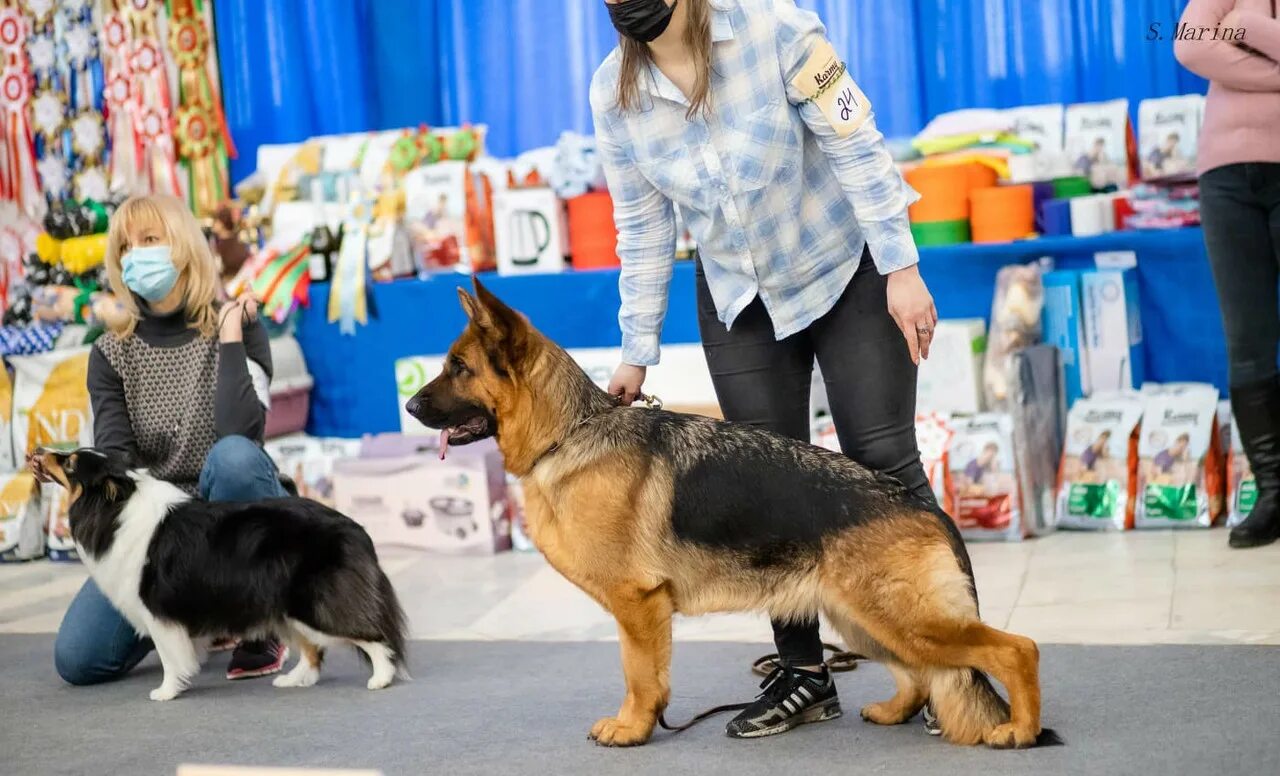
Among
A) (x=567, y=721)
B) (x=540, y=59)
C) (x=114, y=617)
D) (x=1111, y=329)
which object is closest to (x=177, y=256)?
(x=114, y=617)

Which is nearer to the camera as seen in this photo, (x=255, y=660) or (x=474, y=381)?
(x=474, y=381)

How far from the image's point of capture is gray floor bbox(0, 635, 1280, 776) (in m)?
2.80

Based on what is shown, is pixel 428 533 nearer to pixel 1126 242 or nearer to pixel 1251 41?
pixel 1126 242

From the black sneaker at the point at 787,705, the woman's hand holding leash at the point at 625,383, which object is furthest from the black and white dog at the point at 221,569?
the black sneaker at the point at 787,705

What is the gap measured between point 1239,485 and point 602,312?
226 cm

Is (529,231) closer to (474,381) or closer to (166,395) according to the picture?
(166,395)

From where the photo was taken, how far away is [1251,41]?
13.7 ft

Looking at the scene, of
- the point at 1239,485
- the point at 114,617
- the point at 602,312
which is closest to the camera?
the point at 114,617

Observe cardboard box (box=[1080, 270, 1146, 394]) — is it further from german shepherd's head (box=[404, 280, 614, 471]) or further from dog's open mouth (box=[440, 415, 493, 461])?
dog's open mouth (box=[440, 415, 493, 461])

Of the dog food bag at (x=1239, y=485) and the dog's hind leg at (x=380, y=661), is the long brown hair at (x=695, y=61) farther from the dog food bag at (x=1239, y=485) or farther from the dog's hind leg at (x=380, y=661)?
the dog food bag at (x=1239, y=485)

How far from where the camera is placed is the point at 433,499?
Result: 529 centimetres

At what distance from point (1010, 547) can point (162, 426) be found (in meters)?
2.54

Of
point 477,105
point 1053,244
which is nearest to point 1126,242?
point 1053,244

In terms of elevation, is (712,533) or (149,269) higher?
(149,269)
